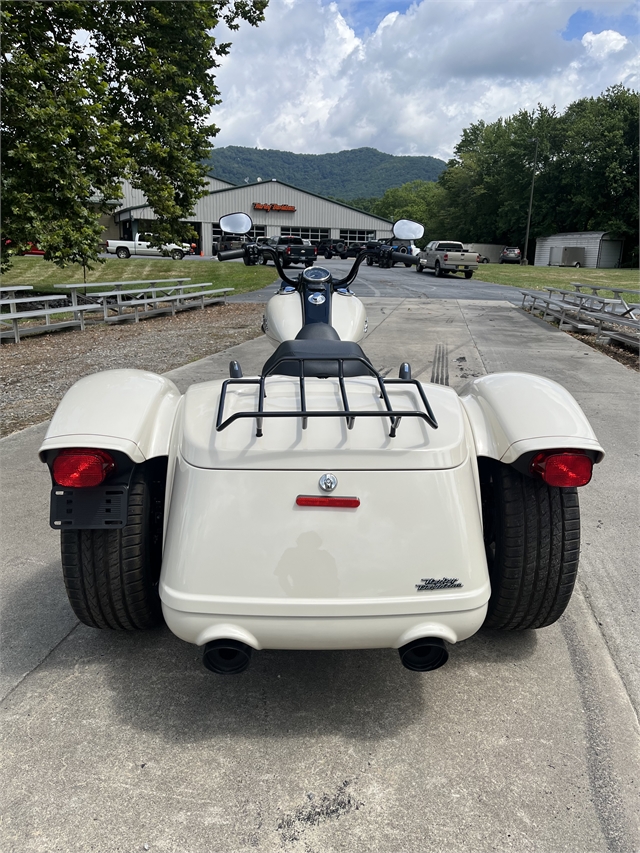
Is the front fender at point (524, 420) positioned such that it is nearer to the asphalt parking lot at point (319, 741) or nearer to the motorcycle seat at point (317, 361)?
the motorcycle seat at point (317, 361)

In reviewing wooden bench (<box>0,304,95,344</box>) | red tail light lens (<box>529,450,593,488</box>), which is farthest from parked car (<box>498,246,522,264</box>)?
red tail light lens (<box>529,450,593,488</box>)

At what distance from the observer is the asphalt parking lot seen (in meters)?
1.59

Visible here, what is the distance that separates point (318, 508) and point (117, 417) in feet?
2.48

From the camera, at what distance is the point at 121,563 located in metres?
2.06

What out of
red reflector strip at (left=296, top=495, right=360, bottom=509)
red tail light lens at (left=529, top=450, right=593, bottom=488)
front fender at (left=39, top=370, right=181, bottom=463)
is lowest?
red reflector strip at (left=296, top=495, right=360, bottom=509)

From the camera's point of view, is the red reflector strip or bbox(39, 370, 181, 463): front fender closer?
the red reflector strip

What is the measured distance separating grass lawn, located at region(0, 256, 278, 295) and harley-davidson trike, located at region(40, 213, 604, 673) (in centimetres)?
1873

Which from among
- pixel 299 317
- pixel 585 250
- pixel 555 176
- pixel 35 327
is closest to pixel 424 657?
pixel 299 317

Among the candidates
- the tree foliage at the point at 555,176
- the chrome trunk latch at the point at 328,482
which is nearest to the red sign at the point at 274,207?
the tree foliage at the point at 555,176

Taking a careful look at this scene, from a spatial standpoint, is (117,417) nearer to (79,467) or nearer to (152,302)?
(79,467)

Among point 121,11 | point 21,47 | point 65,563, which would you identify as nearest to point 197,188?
point 121,11

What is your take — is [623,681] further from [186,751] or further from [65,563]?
[65,563]

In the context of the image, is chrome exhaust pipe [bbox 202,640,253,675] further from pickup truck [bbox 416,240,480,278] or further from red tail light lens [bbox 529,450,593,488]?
pickup truck [bbox 416,240,480,278]

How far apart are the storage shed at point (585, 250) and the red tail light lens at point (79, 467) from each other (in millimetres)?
50670
